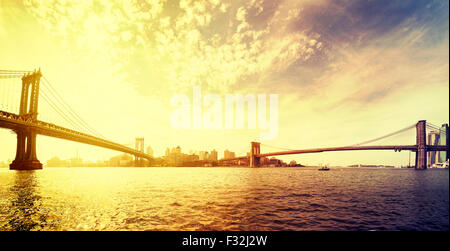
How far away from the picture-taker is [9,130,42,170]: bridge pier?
4709cm

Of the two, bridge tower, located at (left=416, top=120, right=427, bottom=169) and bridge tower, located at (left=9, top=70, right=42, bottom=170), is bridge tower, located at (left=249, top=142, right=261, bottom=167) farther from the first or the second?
bridge tower, located at (left=9, top=70, right=42, bottom=170)

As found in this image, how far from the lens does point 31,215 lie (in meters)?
10.6

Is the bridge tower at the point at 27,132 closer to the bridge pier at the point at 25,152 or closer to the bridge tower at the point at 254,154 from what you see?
the bridge pier at the point at 25,152

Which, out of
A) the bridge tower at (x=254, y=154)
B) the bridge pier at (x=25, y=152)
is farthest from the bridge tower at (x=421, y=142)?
the bridge pier at (x=25, y=152)

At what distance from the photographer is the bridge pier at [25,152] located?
155ft

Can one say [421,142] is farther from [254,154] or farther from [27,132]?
[27,132]

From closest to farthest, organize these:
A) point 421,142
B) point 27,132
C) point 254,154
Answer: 1. point 27,132
2. point 421,142
3. point 254,154

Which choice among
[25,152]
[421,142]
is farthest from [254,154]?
[25,152]

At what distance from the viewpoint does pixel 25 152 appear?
164ft

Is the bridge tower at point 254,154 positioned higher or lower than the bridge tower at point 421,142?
lower

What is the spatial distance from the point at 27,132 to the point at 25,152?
284 inches

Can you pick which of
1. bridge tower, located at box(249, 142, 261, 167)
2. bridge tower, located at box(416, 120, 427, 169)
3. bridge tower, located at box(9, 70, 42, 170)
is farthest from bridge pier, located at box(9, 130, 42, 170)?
bridge tower, located at box(416, 120, 427, 169)

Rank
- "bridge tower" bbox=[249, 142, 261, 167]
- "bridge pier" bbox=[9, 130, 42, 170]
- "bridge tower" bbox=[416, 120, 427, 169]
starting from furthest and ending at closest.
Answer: "bridge tower" bbox=[249, 142, 261, 167] < "bridge tower" bbox=[416, 120, 427, 169] < "bridge pier" bbox=[9, 130, 42, 170]
